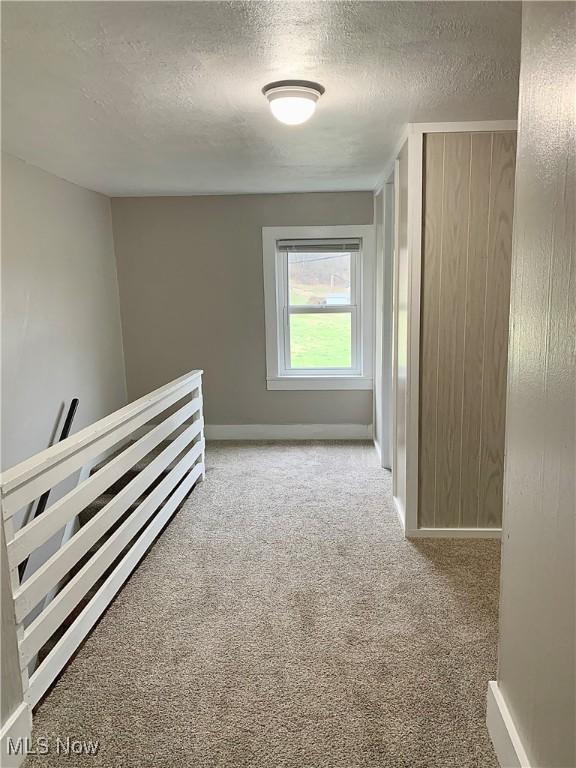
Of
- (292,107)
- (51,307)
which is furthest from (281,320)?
(292,107)

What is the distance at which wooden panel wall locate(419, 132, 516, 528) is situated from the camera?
2.80m

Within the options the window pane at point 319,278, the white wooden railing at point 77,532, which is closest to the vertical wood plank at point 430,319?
the white wooden railing at point 77,532

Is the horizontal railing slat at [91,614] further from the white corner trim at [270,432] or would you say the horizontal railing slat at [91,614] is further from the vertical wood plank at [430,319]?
the white corner trim at [270,432]

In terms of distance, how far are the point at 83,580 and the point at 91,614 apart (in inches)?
6.6

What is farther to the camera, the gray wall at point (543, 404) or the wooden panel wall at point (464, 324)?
the wooden panel wall at point (464, 324)

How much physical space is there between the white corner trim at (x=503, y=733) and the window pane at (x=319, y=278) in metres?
3.68

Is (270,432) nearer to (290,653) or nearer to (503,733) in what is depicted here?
(290,653)

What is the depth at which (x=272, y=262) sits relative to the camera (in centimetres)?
487

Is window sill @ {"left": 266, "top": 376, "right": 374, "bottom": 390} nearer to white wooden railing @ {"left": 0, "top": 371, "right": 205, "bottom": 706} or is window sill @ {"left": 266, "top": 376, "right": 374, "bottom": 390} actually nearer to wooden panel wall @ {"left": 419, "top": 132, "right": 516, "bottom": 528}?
white wooden railing @ {"left": 0, "top": 371, "right": 205, "bottom": 706}

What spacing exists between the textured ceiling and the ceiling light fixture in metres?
0.05

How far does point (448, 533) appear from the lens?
3111mm

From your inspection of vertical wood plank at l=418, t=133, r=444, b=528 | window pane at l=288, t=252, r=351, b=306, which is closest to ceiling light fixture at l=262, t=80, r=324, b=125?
vertical wood plank at l=418, t=133, r=444, b=528

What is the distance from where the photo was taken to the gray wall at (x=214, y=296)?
4.79 metres

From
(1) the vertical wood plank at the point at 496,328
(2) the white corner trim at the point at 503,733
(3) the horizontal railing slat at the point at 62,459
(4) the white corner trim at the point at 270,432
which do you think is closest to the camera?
(2) the white corner trim at the point at 503,733
